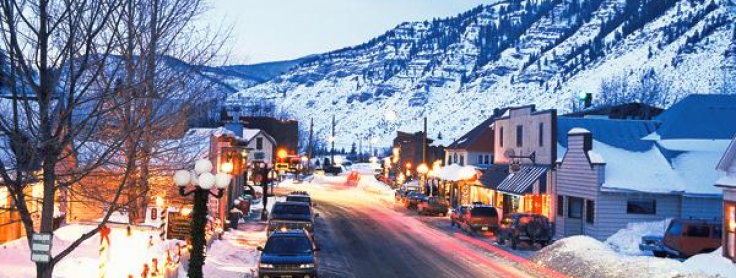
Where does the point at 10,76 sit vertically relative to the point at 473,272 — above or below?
above

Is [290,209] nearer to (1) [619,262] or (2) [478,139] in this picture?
(1) [619,262]

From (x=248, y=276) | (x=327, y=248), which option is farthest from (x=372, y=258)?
(x=248, y=276)

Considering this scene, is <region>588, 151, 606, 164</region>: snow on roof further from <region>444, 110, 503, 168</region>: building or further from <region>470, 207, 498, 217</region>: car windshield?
<region>444, 110, 503, 168</region>: building

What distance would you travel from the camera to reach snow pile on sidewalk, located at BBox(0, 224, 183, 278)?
1689 centimetres

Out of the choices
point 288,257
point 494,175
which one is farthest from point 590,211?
point 288,257

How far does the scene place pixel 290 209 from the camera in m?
35.5

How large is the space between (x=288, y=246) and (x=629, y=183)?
19.1 metres

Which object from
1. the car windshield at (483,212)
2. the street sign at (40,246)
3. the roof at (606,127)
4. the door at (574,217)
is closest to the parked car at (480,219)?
the car windshield at (483,212)

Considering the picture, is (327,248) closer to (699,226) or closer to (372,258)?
(372,258)

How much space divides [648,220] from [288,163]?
8374 centimetres

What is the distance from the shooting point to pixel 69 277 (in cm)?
1639

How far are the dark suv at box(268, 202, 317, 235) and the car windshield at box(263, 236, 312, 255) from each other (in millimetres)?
9177

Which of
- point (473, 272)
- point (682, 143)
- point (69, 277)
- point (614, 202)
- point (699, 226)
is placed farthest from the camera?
point (682, 143)

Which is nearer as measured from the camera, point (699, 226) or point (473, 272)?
point (473, 272)
